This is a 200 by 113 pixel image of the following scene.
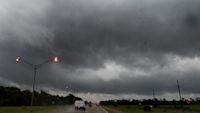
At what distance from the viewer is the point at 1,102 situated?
108250mm

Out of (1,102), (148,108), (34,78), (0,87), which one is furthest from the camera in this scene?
(0,87)

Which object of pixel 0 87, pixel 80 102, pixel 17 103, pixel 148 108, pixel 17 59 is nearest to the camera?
pixel 17 59

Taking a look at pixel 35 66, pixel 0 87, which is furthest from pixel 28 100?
pixel 35 66

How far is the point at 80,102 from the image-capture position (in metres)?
80.1

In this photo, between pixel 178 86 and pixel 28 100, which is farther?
pixel 28 100

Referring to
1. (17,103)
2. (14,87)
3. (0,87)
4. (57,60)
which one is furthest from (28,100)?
(57,60)

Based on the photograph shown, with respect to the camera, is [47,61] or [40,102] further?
[40,102]

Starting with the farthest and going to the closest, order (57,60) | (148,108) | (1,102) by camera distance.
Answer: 1. (1,102)
2. (148,108)
3. (57,60)

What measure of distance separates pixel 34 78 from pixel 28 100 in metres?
93.9

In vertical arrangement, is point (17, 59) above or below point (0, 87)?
below

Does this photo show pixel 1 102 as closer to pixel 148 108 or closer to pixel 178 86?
pixel 148 108

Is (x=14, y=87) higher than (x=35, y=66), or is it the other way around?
(x=14, y=87)

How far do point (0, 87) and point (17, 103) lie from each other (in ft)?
65.0

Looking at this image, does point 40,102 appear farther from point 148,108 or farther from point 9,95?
point 148,108
